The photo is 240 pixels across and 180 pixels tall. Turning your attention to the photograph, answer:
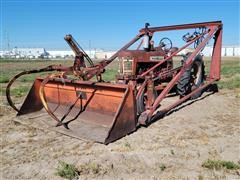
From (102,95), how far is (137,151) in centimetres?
168

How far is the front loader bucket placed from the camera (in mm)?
4898

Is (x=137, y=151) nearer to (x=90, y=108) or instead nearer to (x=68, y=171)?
(x=68, y=171)

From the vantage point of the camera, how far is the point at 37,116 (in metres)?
6.23

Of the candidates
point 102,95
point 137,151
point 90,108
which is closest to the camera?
→ point 137,151

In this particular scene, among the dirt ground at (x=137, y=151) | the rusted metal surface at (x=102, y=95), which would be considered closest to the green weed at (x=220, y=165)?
the dirt ground at (x=137, y=151)

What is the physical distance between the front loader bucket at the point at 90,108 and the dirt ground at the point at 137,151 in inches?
8.3

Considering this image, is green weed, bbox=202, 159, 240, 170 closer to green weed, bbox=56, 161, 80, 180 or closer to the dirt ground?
the dirt ground

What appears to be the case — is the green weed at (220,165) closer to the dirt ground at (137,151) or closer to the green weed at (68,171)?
the dirt ground at (137,151)

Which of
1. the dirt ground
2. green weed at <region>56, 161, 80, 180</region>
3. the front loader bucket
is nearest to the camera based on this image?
green weed at <region>56, 161, 80, 180</region>

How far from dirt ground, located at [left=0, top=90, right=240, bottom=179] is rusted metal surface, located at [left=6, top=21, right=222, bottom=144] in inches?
9.8

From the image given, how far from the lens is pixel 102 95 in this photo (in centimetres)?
572

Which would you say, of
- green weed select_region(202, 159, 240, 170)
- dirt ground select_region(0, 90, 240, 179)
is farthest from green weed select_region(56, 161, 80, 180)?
green weed select_region(202, 159, 240, 170)

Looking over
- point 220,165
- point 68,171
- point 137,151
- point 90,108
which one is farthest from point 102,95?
point 220,165

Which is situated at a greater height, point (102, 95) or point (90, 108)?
point (102, 95)
